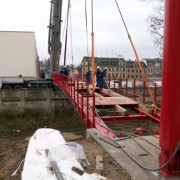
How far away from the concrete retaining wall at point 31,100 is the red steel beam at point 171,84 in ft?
59.7

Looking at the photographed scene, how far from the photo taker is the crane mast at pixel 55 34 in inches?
737

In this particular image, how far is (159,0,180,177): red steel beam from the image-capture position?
Result: 409 cm

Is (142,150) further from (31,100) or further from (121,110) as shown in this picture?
(31,100)

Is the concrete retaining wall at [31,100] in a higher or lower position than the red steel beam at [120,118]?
lower

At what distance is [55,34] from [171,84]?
1628 centimetres

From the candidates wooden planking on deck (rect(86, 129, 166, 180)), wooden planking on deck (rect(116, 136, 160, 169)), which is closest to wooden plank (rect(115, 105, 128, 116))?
wooden planking on deck (rect(116, 136, 160, 169))

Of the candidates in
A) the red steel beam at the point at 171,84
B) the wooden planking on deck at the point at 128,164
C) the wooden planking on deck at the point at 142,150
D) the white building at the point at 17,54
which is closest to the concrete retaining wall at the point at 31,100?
the white building at the point at 17,54

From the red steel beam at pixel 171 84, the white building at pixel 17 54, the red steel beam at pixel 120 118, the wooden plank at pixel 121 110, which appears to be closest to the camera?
the red steel beam at pixel 171 84

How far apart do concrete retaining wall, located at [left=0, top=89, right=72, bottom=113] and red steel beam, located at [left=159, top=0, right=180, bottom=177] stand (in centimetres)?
1819

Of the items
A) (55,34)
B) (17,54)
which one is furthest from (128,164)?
(17,54)

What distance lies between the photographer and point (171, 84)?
13.7ft

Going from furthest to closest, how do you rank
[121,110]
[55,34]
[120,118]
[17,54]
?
[17,54], [55,34], [121,110], [120,118]

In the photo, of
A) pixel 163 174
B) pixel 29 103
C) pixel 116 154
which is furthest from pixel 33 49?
pixel 163 174

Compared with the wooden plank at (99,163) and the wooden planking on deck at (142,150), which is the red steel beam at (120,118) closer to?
the wooden planking on deck at (142,150)
